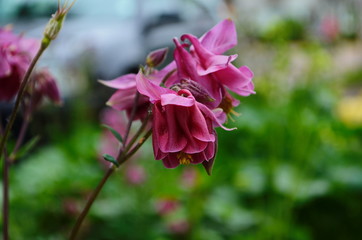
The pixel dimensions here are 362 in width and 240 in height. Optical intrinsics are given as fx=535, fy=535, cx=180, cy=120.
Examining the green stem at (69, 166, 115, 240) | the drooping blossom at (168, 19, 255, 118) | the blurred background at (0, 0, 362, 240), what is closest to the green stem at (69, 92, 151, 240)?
the green stem at (69, 166, 115, 240)

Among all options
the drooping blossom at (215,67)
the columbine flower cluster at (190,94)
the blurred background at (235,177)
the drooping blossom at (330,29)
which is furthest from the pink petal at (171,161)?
the drooping blossom at (330,29)

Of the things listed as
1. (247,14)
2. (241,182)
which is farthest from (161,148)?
(247,14)

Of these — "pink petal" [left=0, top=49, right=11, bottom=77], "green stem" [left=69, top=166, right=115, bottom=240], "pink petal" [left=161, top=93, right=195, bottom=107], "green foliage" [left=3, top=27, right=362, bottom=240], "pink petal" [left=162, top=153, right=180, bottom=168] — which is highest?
"pink petal" [left=161, top=93, right=195, bottom=107]

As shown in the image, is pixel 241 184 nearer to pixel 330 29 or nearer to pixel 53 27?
pixel 53 27

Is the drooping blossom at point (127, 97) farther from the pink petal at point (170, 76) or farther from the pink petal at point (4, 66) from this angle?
the pink petal at point (4, 66)

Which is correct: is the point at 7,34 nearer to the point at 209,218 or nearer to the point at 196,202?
the point at 196,202

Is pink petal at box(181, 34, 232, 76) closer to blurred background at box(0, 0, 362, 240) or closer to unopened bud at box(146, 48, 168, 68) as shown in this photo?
unopened bud at box(146, 48, 168, 68)

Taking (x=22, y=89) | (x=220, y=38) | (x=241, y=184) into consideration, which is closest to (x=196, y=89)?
Result: (x=220, y=38)
